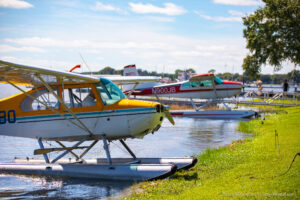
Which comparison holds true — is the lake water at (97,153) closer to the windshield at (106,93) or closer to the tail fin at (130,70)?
the windshield at (106,93)

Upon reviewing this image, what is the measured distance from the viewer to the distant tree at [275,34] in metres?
28.7

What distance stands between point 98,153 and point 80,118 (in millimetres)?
3977

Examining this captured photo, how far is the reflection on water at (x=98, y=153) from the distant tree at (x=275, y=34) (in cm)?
1417

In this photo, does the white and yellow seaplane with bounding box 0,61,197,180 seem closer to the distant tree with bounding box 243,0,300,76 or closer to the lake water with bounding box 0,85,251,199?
the lake water with bounding box 0,85,251,199

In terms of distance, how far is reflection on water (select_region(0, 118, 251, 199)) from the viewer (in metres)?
8.00

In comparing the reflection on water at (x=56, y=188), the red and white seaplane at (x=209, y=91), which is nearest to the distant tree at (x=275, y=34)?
the red and white seaplane at (x=209, y=91)

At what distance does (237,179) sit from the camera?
23.2ft

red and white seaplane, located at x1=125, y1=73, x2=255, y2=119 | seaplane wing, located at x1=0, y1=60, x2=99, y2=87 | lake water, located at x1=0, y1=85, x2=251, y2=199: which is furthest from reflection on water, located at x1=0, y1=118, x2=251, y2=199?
red and white seaplane, located at x1=125, y1=73, x2=255, y2=119

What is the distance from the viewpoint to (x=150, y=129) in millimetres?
8859

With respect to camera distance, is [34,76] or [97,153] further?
[97,153]

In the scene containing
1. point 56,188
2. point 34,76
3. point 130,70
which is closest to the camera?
point 56,188

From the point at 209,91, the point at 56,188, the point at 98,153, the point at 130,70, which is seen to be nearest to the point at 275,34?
the point at 209,91

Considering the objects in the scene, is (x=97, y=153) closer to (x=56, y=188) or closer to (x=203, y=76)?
(x=56, y=188)

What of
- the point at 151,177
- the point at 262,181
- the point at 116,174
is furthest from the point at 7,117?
the point at 262,181
